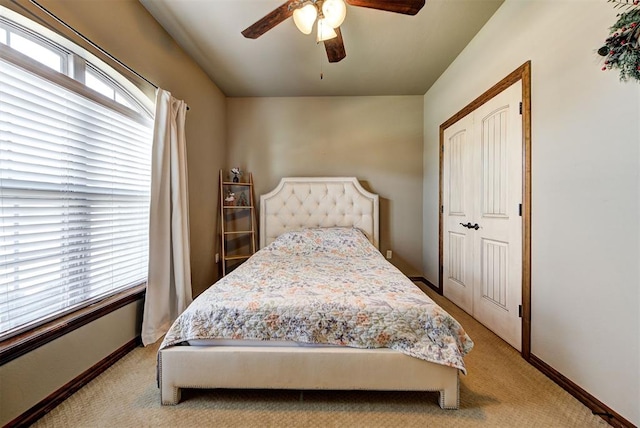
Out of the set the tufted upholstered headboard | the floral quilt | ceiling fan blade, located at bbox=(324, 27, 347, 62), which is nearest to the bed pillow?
the tufted upholstered headboard

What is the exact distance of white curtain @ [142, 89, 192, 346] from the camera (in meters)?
2.05

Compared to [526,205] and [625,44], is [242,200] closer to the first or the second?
[526,205]

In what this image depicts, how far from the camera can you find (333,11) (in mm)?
1551

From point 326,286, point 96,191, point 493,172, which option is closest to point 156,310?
point 96,191

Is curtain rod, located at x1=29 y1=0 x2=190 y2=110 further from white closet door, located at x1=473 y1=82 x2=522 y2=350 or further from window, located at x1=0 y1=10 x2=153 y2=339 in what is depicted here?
white closet door, located at x1=473 y1=82 x2=522 y2=350

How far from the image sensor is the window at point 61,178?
1.27 m

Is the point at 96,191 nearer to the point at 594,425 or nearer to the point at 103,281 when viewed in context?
the point at 103,281

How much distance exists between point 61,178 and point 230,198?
6.20 feet

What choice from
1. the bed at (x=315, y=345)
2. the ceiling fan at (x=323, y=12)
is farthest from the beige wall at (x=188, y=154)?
the ceiling fan at (x=323, y=12)

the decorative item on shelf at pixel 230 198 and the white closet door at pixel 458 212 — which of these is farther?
the decorative item on shelf at pixel 230 198

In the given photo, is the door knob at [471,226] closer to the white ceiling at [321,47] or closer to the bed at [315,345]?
the bed at [315,345]

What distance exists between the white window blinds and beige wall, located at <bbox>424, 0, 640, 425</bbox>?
2.95m

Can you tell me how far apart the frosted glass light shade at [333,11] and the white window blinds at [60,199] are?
1.62 metres

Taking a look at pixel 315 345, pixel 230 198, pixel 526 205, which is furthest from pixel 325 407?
pixel 230 198
